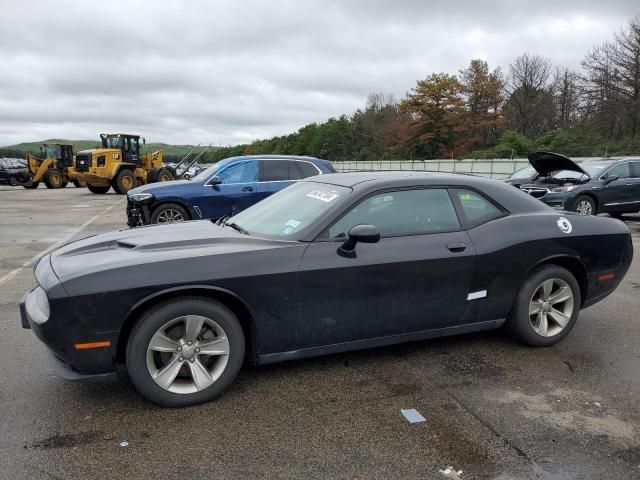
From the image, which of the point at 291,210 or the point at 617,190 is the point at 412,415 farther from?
the point at 617,190

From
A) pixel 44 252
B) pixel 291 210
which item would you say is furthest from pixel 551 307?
pixel 44 252

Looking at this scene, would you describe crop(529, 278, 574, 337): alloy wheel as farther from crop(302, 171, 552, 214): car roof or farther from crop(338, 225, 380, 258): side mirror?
crop(338, 225, 380, 258): side mirror

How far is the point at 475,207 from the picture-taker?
407 cm

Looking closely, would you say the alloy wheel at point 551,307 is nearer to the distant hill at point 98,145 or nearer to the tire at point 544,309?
the tire at point 544,309

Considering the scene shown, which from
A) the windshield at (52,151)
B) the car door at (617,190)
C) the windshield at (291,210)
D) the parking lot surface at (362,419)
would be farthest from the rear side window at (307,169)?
the windshield at (52,151)

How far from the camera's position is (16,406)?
3.20m

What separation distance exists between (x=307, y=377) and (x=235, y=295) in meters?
0.88

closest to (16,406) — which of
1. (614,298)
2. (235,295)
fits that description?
(235,295)

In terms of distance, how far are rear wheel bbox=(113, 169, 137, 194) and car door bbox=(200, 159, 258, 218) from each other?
1631 cm

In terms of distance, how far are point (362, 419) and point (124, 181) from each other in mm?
24010

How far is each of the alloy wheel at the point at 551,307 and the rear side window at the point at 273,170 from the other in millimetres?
6838

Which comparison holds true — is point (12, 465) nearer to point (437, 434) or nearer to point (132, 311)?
point (132, 311)

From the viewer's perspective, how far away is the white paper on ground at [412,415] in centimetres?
306

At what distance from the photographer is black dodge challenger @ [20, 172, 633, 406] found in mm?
3051
